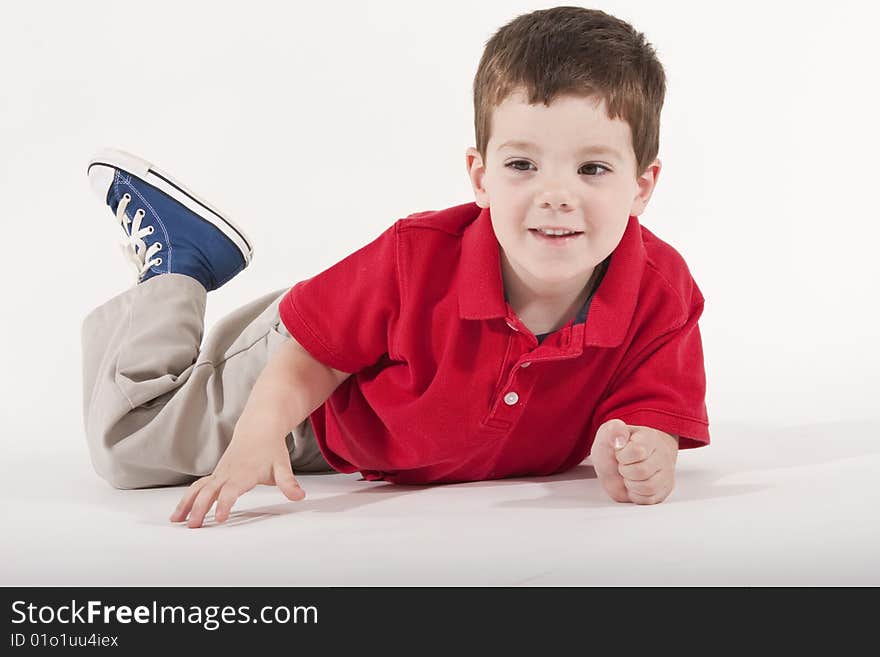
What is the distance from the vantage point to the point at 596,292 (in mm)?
1559

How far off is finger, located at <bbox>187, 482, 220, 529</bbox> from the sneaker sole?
678 mm

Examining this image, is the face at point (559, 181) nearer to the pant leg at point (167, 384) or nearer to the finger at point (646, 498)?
the finger at point (646, 498)

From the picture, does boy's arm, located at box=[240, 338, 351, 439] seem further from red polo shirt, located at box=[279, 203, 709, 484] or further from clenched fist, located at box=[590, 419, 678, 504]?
clenched fist, located at box=[590, 419, 678, 504]

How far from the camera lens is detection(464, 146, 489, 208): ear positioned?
154 centimetres

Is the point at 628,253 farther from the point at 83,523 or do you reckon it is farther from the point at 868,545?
the point at 83,523

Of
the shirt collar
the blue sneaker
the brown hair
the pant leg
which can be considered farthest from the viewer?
the blue sneaker

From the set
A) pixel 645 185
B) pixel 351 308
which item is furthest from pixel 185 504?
pixel 645 185

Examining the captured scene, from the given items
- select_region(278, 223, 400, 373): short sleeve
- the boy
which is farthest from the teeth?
select_region(278, 223, 400, 373): short sleeve

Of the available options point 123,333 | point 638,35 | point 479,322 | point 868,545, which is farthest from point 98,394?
point 868,545

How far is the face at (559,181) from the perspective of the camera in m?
1.41

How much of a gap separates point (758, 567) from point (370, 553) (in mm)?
406

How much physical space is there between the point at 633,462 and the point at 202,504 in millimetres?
518

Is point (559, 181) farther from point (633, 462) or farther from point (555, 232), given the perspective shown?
point (633, 462)

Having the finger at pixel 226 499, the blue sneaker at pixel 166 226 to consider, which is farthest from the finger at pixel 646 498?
the blue sneaker at pixel 166 226
